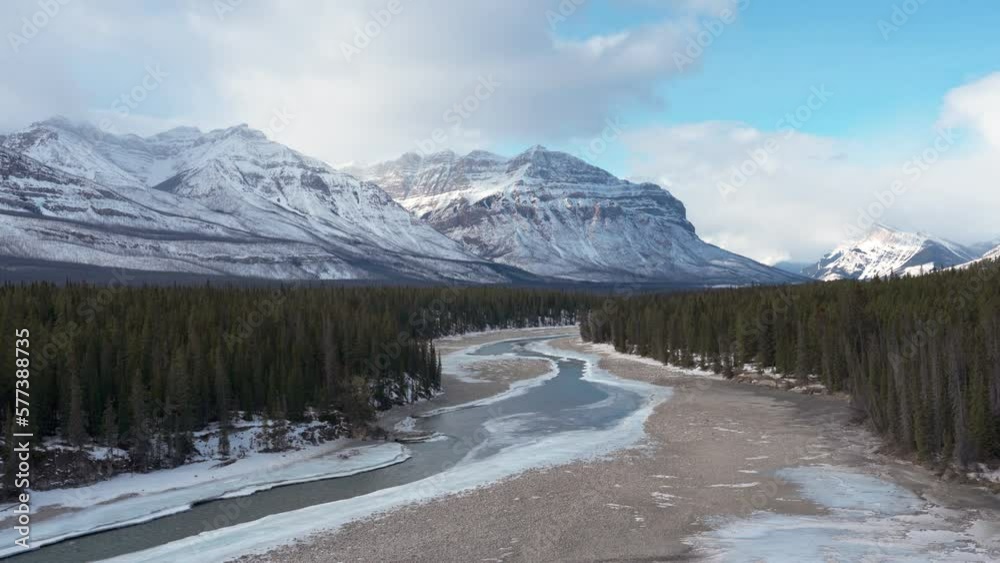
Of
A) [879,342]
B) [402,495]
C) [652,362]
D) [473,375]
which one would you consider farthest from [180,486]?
[652,362]

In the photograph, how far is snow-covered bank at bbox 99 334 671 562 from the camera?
2614cm

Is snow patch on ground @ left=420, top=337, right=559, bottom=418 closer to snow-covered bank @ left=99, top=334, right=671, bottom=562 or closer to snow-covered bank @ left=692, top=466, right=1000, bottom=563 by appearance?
snow-covered bank @ left=99, top=334, right=671, bottom=562

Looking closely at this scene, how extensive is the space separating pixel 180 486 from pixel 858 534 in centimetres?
2902

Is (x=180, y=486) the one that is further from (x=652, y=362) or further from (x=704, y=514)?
(x=652, y=362)

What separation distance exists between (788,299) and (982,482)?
59439 millimetres

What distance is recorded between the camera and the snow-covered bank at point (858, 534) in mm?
23769

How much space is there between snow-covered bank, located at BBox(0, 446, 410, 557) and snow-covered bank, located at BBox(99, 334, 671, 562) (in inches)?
180

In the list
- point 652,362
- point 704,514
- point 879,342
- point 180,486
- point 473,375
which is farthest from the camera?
point 652,362

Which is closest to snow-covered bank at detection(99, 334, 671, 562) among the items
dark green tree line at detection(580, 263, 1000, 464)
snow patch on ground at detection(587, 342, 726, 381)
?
dark green tree line at detection(580, 263, 1000, 464)

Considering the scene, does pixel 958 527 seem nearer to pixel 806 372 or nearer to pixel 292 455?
pixel 292 455

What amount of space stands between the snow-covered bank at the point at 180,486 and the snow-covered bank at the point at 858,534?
19953mm

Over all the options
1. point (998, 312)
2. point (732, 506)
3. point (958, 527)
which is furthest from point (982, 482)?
point (998, 312)

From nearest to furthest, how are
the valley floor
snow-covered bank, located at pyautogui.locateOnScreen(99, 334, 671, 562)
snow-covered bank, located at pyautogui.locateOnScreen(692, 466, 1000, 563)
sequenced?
snow-covered bank, located at pyautogui.locateOnScreen(692, 466, 1000, 563) → the valley floor → snow-covered bank, located at pyautogui.locateOnScreen(99, 334, 671, 562)

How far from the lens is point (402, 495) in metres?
32.9
